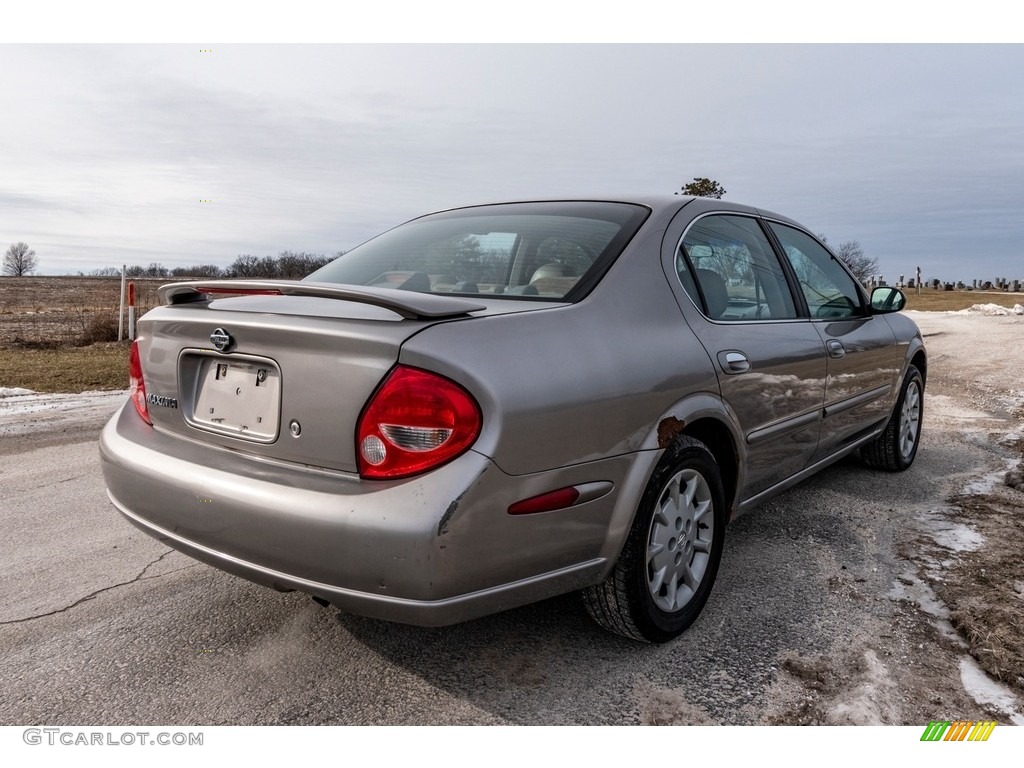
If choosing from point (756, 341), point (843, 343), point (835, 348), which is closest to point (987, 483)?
point (843, 343)

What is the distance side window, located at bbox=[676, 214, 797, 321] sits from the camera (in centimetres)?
308

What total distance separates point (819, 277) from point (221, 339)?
10.4ft

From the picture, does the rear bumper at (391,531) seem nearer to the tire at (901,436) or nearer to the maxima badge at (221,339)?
the maxima badge at (221,339)

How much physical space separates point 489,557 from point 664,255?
54.7 inches

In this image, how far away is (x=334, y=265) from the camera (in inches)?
135

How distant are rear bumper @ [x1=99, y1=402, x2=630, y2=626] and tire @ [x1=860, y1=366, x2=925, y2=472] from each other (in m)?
3.31

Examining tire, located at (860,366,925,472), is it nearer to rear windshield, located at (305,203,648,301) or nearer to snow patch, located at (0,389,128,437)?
rear windshield, located at (305,203,648,301)

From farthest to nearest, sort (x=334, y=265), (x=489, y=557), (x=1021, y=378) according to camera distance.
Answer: (x=1021, y=378), (x=334, y=265), (x=489, y=557)

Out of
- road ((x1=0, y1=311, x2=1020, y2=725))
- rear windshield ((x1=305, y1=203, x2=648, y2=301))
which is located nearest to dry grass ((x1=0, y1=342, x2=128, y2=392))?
road ((x1=0, y1=311, x2=1020, y2=725))

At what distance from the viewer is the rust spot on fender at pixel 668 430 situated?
2609 millimetres

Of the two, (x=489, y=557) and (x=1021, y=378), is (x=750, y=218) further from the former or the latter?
(x=1021, y=378)

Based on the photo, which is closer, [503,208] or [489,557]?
[489,557]

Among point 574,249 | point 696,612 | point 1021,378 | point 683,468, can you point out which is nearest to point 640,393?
point 683,468

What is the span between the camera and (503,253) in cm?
302
